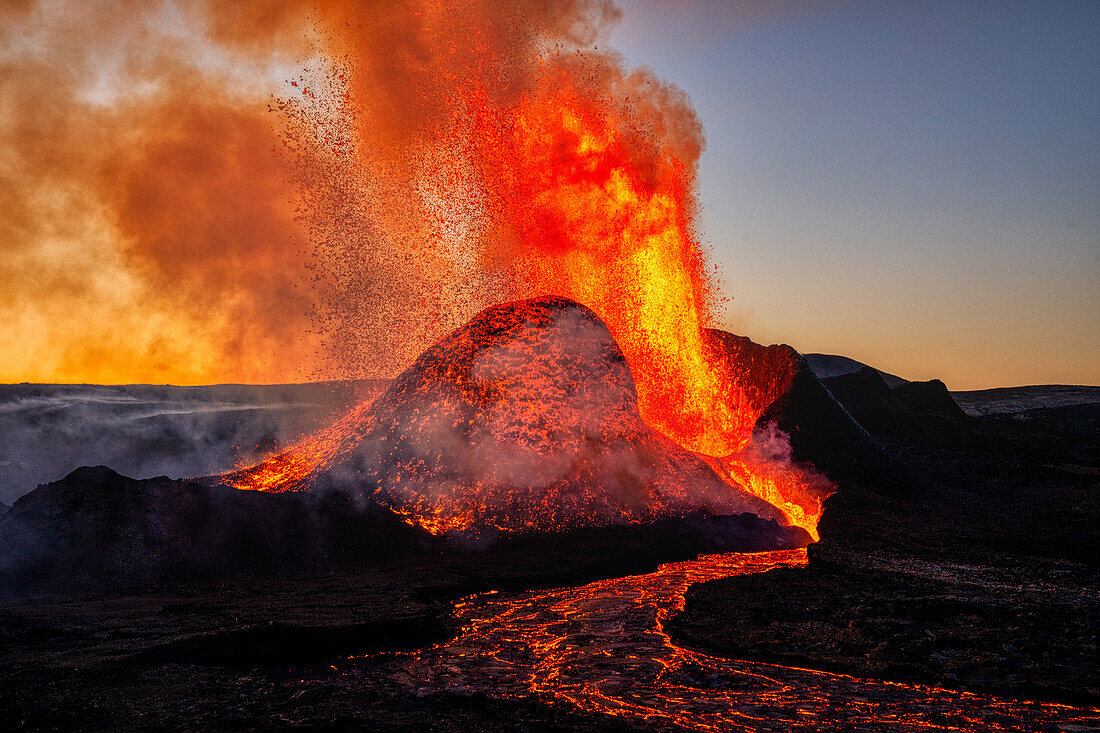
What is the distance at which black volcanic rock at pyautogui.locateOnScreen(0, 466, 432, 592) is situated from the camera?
340 inches

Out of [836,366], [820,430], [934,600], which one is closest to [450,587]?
[934,600]

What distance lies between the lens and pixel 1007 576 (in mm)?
8391

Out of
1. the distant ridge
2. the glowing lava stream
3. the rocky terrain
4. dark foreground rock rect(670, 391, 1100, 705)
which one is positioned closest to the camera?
the glowing lava stream

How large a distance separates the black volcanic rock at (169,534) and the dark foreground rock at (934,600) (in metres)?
4.76

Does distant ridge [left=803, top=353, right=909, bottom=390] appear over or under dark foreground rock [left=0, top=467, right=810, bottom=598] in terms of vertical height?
over

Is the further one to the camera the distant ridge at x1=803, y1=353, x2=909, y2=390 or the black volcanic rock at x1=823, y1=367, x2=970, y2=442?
the distant ridge at x1=803, y1=353, x2=909, y2=390

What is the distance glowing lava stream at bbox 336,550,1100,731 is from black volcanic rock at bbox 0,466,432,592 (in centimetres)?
328

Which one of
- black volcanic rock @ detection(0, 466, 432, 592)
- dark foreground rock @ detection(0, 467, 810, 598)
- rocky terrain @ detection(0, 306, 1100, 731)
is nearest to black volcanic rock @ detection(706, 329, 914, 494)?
rocky terrain @ detection(0, 306, 1100, 731)

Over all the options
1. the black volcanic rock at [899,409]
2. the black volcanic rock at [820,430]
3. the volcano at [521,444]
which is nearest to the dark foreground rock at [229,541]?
the volcano at [521,444]

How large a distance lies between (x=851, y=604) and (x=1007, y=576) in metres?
2.80

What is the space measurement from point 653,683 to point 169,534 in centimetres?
678

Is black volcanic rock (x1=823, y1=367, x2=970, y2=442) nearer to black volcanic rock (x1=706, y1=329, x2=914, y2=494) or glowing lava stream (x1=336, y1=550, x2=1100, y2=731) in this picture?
black volcanic rock (x1=706, y1=329, x2=914, y2=494)

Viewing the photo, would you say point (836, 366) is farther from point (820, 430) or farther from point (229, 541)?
point (229, 541)

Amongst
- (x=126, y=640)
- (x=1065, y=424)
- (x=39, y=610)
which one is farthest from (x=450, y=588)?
(x=1065, y=424)
